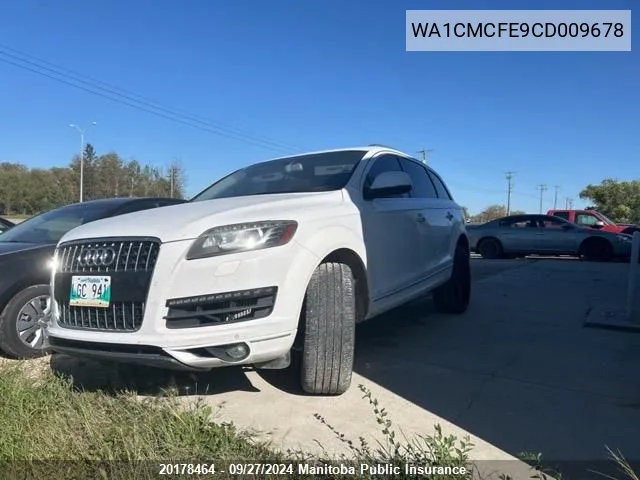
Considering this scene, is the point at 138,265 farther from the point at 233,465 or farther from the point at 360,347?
the point at 360,347

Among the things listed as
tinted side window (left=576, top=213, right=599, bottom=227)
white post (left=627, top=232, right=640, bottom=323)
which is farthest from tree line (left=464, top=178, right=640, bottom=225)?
white post (left=627, top=232, right=640, bottom=323)

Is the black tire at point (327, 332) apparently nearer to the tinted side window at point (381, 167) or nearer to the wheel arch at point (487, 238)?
the tinted side window at point (381, 167)

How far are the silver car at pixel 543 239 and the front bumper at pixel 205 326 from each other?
13515mm

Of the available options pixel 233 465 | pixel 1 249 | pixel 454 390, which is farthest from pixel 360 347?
pixel 1 249

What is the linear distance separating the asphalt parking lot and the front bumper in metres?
0.52

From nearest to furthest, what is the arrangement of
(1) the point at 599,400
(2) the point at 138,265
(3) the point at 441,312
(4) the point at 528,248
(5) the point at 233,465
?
1. (5) the point at 233,465
2. (2) the point at 138,265
3. (1) the point at 599,400
4. (3) the point at 441,312
5. (4) the point at 528,248

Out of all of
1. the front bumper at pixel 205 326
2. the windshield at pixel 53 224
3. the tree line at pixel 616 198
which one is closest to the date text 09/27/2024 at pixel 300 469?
the front bumper at pixel 205 326

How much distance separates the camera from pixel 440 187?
5.84m

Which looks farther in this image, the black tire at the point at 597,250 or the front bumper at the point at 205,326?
the black tire at the point at 597,250

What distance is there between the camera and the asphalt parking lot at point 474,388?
2674mm

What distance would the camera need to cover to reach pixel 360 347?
4.40 m

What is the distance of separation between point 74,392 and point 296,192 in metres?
2.05

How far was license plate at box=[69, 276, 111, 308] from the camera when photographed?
2.88 meters

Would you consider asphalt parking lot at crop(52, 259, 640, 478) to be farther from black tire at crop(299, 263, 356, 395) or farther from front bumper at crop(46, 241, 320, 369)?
front bumper at crop(46, 241, 320, 369)
